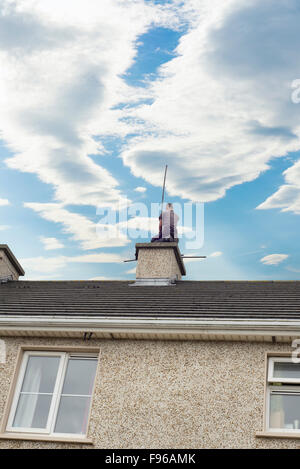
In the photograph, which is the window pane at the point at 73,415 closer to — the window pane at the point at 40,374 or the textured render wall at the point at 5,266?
the window pane at the point at 40,374

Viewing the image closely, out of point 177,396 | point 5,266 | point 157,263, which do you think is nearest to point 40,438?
point 177,396

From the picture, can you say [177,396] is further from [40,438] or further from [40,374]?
[40,374]

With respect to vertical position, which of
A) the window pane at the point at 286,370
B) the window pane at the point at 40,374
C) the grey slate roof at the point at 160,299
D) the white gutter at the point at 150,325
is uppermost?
the grey slate roof at the point at 160,299

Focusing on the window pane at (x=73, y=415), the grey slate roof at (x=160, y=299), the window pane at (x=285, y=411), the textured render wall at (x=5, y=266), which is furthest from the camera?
the textured render wall at (x=5, y=266)

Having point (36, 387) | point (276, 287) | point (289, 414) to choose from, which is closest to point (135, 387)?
point (36, 387)

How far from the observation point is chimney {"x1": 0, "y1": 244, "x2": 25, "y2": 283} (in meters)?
17.3

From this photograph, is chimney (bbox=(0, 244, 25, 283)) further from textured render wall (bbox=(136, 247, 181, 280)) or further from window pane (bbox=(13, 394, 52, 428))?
window pane (bbox=(13, 394, 52, 428))

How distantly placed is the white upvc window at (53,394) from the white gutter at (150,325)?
0.62 metres

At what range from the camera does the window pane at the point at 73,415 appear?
10492 mm

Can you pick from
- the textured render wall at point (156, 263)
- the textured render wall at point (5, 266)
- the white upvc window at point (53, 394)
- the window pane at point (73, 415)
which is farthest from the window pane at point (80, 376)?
the textured render wall at point (5, 266)

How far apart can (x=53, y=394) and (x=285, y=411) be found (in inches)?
168

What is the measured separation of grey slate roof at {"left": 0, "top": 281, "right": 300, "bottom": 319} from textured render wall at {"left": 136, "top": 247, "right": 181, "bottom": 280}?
1.69 feet

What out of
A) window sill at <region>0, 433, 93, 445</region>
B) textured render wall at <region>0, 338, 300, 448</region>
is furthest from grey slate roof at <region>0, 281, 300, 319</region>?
window sill at <region>0, 433, 93, 445</region>

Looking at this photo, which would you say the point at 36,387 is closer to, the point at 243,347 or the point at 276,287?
the point at 243,347
